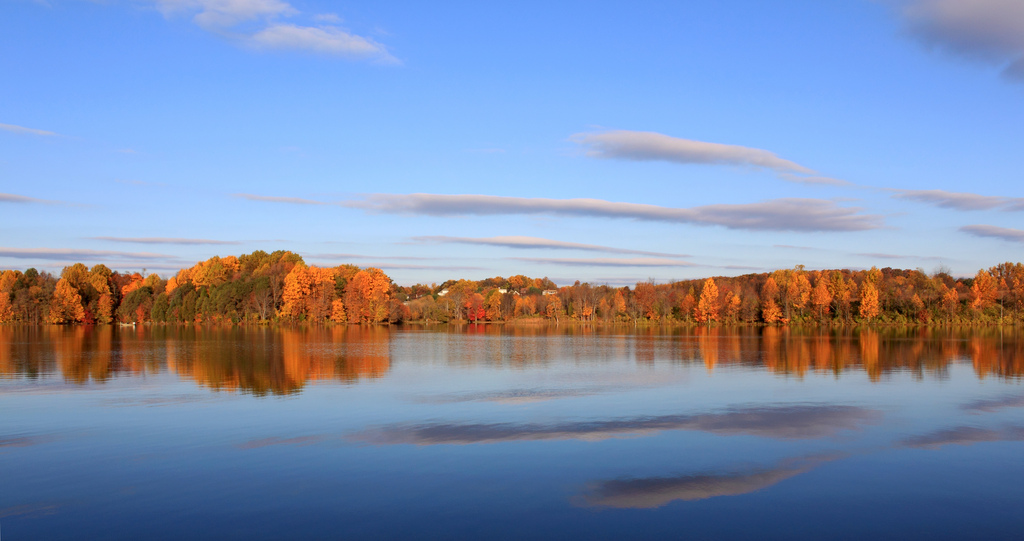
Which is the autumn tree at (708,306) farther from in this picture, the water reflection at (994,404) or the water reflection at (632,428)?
the water reflection at (632,428)

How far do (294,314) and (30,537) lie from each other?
343 ft

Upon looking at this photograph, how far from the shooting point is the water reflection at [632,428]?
571 inches

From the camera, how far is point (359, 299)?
115 m

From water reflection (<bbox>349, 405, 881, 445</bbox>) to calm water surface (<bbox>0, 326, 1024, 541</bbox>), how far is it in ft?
0.30

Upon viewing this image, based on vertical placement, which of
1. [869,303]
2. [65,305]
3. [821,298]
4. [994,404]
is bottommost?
[994,404]

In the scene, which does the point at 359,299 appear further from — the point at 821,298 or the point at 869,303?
the point at 869,303

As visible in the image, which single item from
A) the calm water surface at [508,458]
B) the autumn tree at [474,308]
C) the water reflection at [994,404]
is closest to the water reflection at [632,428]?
the calm water surface at [508,458]

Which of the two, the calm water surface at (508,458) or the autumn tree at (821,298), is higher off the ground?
the autumn tree at (821,298)

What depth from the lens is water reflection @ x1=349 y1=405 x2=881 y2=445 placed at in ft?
47.6

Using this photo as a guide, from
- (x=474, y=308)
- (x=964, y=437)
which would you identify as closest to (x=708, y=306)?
(x=474, y=308)

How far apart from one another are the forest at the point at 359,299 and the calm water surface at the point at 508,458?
8803cm

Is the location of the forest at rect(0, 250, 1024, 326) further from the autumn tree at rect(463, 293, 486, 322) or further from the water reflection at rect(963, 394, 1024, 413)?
the water reflection at rect(963, 394, 1024, 413)

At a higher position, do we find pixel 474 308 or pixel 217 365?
pixel 474 308

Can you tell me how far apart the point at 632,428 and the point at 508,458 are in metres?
4.16
